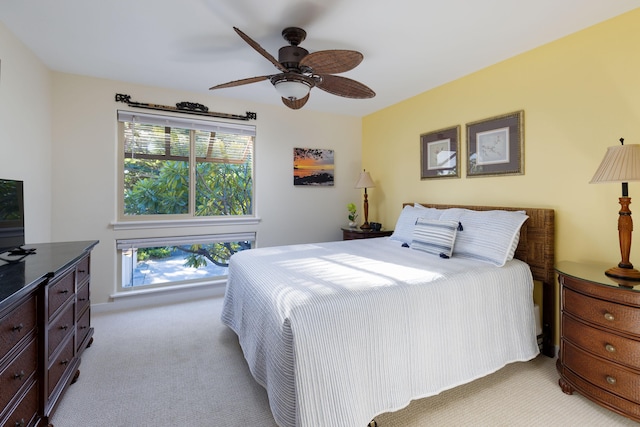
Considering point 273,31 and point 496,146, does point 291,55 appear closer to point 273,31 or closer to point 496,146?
point 273,31

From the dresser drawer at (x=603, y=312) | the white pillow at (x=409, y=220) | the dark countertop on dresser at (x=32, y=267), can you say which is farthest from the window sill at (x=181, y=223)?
the dresser drawer at (x=603, y=312)

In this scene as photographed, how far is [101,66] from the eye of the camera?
2807 millimetres

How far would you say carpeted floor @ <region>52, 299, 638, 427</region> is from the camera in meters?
1.63

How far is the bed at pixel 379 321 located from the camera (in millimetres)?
1334

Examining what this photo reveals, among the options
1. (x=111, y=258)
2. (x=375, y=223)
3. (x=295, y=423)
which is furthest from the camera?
(x=375, y=223)

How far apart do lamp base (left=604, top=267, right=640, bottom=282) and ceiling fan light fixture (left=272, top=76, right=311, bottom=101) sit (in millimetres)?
2334

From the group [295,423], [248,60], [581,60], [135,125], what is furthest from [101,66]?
[581,60]

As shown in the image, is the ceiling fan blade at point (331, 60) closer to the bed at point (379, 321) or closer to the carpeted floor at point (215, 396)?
the bed at point (379, 321)

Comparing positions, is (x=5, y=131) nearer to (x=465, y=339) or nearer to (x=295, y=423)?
(x=295, y=423)

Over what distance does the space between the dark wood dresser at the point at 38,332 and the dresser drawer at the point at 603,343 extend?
2872mm

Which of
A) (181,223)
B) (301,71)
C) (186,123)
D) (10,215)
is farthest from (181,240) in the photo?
(301,71)

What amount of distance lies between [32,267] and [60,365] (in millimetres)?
628

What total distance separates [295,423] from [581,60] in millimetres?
3057

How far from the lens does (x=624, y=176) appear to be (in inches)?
64.9
